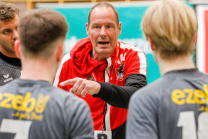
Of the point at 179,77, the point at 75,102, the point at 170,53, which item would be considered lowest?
the point at 75,102

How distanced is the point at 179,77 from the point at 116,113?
1111 mm

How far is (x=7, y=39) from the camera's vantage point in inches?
82.4

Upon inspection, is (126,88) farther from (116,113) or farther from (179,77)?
(179,77)

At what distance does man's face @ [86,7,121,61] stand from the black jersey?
0.73m

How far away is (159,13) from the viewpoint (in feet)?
3.93

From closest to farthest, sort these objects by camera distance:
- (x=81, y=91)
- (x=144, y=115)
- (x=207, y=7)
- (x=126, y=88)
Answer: (x=144, y=115)
(x=81, y=91)
(x=126, y=88)
(x=207, y=7)

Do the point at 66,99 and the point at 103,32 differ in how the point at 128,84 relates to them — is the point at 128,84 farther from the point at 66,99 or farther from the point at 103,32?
the point at 66,99

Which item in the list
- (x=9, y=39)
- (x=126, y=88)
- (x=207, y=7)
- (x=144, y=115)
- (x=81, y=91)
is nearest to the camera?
(x=144, y=115)

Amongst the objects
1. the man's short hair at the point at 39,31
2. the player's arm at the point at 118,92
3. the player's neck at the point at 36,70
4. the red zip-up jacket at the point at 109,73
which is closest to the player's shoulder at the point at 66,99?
the player's neck at the point at 36,70

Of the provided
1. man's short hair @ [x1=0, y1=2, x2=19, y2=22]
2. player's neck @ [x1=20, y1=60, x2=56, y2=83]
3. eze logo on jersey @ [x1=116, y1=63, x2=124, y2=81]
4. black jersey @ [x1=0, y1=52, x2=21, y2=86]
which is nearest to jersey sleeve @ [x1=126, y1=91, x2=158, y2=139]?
player's neck @ [x1=20, y1=60, x2=56, y2=83]

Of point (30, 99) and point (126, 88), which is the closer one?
point (30, 99)

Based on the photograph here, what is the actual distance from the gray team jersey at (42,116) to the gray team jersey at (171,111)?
0.24 m

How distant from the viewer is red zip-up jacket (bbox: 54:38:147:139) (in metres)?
2.18

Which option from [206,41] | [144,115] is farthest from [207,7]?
[144,115]
